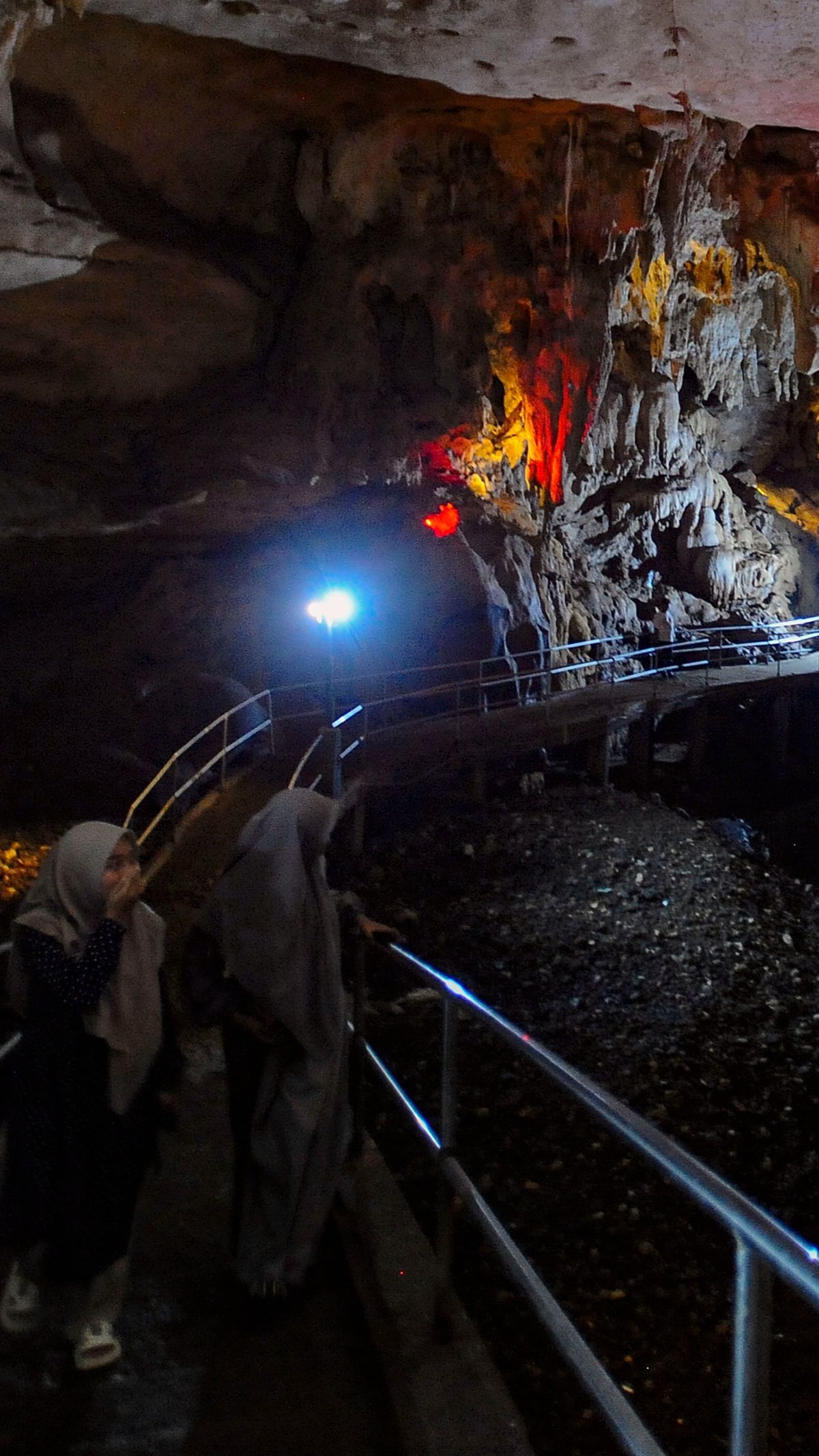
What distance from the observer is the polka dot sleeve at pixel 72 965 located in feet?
8.85

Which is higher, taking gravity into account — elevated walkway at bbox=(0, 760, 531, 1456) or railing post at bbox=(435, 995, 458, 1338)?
railing post at bbox=(435, 995, 458, 1338)

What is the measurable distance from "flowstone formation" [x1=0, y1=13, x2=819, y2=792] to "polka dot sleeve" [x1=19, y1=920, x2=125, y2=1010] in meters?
11.6

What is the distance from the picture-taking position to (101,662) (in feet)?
62.6

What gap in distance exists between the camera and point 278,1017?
2.98 metres

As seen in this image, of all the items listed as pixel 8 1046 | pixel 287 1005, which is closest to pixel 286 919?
pixel 287 1005

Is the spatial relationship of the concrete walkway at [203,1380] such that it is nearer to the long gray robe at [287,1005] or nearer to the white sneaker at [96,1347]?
the white sneaker at [96,1347]

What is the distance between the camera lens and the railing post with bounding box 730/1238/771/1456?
1.44 meters

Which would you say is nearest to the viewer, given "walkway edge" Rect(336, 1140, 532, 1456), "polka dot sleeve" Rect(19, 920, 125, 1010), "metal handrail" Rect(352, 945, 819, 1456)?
"metal handrail" Rect(352, 945, 819, 1456)

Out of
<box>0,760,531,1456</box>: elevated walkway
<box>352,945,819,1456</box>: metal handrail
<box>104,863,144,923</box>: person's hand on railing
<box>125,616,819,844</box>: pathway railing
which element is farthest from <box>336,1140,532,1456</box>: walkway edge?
<box>125,616,819,844</box>: pathway railing

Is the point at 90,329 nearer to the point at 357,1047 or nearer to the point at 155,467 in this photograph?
the point at 155,467

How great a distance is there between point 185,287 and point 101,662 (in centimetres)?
720

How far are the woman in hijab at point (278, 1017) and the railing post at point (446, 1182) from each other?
39 centimetres

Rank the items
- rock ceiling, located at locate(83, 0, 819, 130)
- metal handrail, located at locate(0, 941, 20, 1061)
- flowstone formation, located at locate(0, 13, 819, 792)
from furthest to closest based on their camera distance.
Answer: flowstone formation, located at locate(0, 13, 819, 792)
rock ceiling, located at locate(83, 0, 819, 130)
metal handrail, located at locate(0, 941, 20, 1061)

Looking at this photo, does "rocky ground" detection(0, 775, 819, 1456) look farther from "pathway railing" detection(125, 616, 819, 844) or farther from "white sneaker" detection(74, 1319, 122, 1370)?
"white sneaker" detection(74, 1319, 122, 1370)
